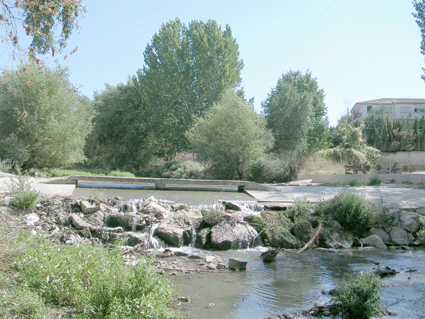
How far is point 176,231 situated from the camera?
9352mm

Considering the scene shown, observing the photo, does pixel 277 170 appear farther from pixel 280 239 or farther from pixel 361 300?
pixel 361 300

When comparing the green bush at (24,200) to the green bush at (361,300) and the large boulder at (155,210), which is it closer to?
the large boulder at (155,210)

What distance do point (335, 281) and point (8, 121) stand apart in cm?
2050

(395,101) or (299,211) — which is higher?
(395,101)

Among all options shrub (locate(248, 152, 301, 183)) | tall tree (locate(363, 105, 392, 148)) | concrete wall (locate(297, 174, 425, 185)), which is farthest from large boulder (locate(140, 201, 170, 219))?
tall tree (locate(363, 105, 392, 148))

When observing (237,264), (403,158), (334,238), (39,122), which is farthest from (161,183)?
(403,158)

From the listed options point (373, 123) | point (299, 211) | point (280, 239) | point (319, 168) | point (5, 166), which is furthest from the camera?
point (373, 123)

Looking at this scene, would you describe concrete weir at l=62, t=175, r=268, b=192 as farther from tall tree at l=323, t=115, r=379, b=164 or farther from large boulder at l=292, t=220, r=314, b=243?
tall tree at l=323, t=115, r=379, b=164

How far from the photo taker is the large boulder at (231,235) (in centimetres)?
941

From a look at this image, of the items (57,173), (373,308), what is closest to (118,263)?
(373,308)

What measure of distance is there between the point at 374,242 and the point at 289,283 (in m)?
4.59

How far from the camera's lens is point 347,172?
20.7 metres

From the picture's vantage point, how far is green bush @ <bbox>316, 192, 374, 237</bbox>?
10.7 m

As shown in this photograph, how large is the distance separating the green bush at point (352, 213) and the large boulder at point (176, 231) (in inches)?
155
